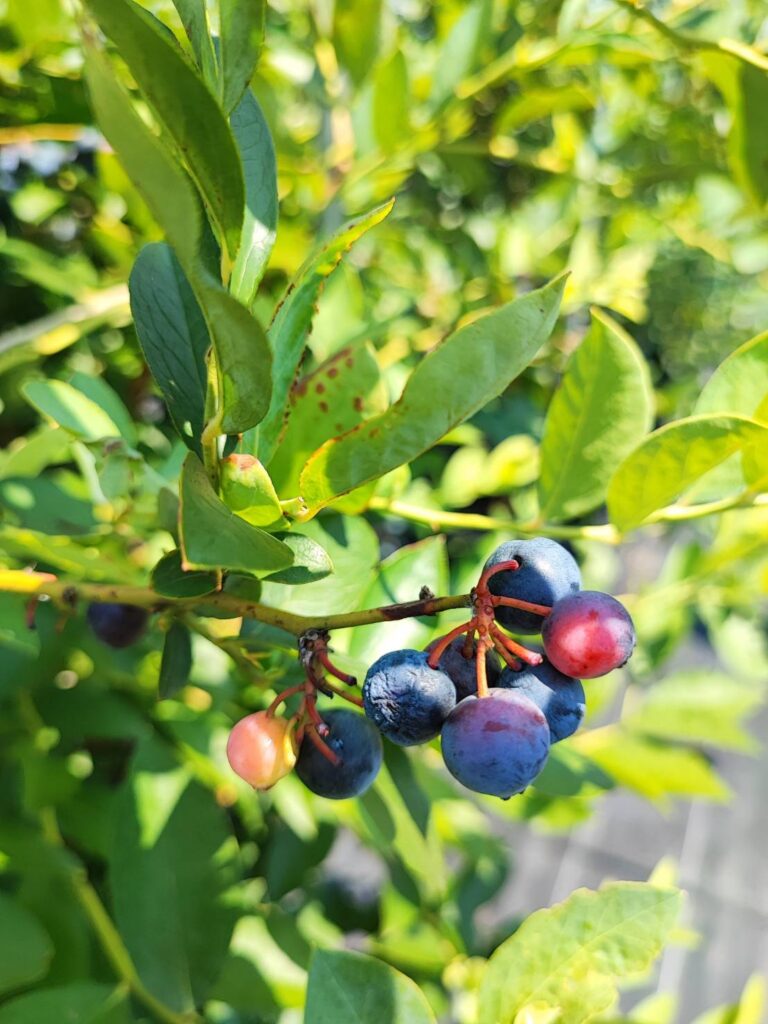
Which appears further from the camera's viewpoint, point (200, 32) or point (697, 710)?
point (697, 710)

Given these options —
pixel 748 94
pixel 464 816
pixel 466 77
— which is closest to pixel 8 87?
pixel 466 77

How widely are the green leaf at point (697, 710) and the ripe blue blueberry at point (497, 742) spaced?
0.95 m

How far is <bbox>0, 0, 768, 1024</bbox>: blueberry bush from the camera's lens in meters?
0.43

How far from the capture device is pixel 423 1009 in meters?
0.55

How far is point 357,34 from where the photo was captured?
1.07 meters

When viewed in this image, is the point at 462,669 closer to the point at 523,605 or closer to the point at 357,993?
the point at 523,605

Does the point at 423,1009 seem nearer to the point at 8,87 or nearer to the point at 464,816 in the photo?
the point at 464,816

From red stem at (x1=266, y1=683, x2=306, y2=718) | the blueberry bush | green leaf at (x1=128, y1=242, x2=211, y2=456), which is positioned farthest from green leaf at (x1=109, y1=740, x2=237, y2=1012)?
green leaf at (x1=128, y1=242, x2=211, y2=456)

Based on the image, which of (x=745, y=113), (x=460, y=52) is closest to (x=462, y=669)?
(x=745, y=113)

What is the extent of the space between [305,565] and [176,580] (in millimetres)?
78

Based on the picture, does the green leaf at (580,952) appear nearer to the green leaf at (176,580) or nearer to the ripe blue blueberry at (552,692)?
the ripe blue blueberry at (552,692)

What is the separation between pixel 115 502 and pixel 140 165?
1.41ft

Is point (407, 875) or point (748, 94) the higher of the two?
point (748, 94)

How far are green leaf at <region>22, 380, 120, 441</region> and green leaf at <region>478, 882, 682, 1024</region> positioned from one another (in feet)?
1.52
